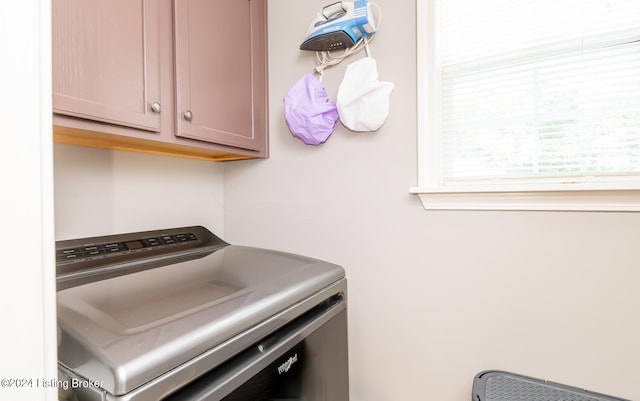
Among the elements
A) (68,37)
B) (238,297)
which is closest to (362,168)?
(238,297)

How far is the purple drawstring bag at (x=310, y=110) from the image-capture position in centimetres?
130

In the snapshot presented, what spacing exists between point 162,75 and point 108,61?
0.17m

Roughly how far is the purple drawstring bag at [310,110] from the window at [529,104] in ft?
1.28

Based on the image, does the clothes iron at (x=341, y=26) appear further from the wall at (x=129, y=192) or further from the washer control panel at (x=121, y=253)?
the washer control panel at (x=121, y=253)

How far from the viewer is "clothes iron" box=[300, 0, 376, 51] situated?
117 cm

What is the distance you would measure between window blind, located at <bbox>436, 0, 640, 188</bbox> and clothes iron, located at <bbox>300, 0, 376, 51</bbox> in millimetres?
288

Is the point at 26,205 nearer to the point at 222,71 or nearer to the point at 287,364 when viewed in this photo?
the point at 287,364

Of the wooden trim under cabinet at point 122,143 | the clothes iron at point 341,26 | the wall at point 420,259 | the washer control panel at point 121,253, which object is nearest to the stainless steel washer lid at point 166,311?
the washer control panel at point 121,253

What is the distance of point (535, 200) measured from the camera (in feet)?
3.26

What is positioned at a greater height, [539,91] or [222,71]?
[222,71]

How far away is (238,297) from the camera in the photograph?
0.76m

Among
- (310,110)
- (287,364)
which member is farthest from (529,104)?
(287,364)

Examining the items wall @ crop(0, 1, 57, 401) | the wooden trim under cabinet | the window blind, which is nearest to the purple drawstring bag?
the wooden trim under cabinet

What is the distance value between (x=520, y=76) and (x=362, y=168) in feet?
2.13
